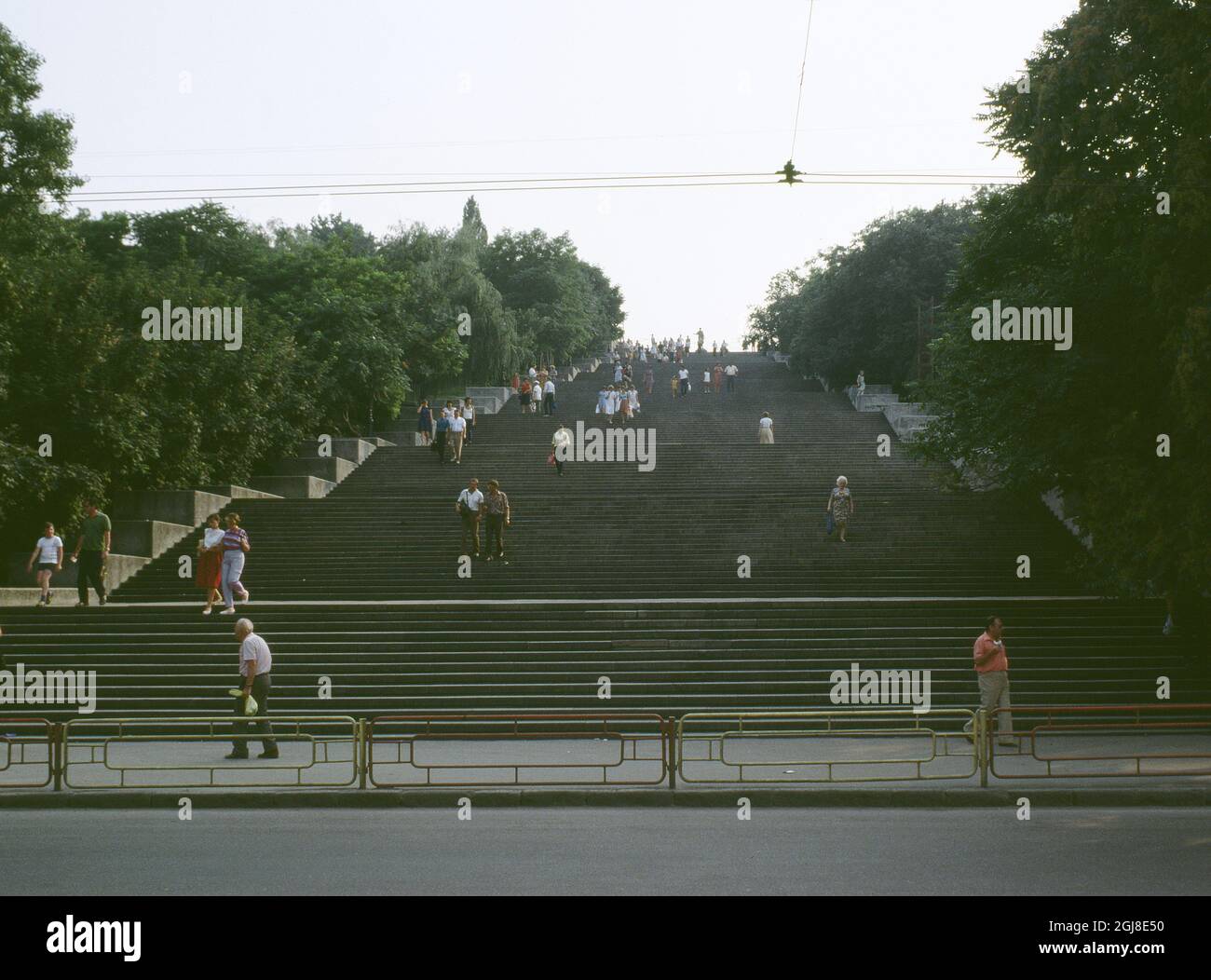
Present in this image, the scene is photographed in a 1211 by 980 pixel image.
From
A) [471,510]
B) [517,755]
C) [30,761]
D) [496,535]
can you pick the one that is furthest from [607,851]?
[496,535]

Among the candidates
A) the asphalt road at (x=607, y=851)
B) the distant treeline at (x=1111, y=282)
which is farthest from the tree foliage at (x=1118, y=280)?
the asphalt road at (x=607, y=851)

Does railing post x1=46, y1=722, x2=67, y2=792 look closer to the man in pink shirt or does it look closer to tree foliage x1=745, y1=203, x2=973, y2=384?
the man in pink shirt

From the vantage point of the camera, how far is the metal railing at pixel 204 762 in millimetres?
13273

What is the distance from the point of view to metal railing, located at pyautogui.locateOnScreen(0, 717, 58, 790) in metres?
13.1

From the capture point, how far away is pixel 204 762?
14.8m

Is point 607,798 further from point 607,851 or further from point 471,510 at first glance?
point 471,510

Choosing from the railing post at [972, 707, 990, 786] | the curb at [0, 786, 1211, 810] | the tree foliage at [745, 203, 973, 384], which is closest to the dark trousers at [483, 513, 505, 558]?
the curb at [0, 786, 1211, 810]

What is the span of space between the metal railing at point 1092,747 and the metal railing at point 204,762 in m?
6.64

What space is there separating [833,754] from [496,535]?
1365 cm

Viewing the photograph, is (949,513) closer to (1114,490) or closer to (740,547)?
(740,547)
